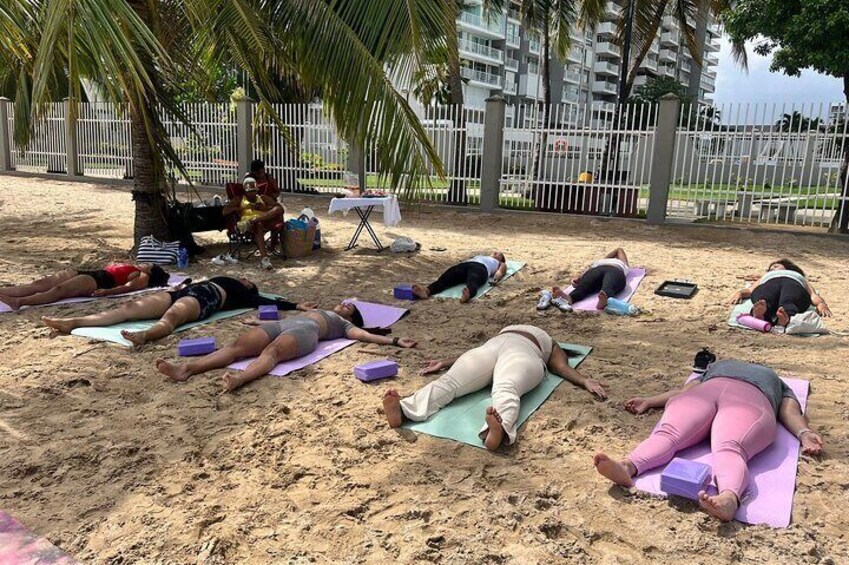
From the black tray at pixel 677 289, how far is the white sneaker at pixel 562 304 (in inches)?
47.1

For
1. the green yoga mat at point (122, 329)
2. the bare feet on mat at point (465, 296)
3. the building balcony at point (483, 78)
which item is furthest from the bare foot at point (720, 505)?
the building balcony at point (483, 78)

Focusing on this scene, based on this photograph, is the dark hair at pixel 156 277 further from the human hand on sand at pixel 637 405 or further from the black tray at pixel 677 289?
the black tray at pixel 677 289

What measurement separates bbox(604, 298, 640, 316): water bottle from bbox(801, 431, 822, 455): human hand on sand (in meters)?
2.89

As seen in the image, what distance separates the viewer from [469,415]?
3.64 m

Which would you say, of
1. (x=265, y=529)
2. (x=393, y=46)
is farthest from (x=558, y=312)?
(x=265, y=529)

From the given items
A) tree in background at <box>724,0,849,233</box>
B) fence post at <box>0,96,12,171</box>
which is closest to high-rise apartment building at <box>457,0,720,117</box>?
fence post at <box>0,96,12,171</box>

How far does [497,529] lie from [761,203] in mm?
10534

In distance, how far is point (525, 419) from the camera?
11.9 feet

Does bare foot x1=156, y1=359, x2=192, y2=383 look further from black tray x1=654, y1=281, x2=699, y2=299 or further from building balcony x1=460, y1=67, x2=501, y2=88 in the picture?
building balcony x1=460, y1=67, x2=501, y2=88

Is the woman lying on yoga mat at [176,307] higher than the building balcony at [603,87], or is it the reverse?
the building balcony at [603,87]

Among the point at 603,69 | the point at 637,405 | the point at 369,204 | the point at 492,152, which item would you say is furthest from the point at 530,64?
the point at 637,405

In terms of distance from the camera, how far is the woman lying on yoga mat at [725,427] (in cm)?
282

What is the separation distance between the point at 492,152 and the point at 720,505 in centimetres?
1083

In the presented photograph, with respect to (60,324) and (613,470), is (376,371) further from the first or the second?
(60,324)
